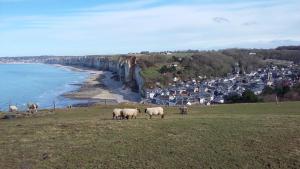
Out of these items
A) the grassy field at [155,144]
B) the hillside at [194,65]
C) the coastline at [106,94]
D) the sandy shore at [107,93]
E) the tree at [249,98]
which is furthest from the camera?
the hillside at [194,65]

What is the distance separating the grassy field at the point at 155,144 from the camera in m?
19.7

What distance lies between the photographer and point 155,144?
21828mm

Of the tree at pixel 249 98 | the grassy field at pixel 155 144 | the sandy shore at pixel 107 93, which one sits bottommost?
the sandy shore at pixel 107 93

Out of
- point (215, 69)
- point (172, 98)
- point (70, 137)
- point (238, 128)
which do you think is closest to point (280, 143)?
point (238, 128)

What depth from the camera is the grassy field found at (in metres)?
19.7

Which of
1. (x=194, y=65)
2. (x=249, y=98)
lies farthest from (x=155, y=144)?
(x=194, y=65)

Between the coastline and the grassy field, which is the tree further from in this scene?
the coastline

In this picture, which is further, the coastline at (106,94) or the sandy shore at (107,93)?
the sandy shore at (107,93)

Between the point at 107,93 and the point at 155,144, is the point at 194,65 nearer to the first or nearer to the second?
the point at 107,93

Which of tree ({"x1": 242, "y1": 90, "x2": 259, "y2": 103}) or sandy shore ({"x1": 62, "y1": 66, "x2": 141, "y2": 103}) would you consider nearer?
tree ({"x1": 242, "y1": 90, "x2": 259, "y2": 103})

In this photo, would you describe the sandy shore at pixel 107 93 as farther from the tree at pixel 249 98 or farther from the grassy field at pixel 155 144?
the grassy field at pixel 155 144

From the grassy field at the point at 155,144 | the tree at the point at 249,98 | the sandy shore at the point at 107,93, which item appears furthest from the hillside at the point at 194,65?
the grassy field at the point at 155,144

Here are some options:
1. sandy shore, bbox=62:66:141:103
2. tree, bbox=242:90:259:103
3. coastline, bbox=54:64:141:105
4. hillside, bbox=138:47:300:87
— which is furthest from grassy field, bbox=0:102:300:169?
hillside, bbox=138:47:300:87

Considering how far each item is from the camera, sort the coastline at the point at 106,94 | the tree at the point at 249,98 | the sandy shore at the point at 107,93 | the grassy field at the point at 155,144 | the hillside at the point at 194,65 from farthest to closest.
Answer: the hillside at the point at 194,65 < the sandy shore at the point at 107,93 < the coastline at the point at 106,94 < the tree at the point at 249,98 < the grassy field at the point at 155,144
